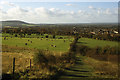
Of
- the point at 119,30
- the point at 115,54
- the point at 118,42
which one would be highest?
the point at 119,30

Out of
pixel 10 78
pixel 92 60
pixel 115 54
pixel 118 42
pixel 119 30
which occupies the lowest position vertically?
pixel 10 78

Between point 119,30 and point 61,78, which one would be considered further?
point 61,78

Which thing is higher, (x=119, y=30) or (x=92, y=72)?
(x=119, y=30)

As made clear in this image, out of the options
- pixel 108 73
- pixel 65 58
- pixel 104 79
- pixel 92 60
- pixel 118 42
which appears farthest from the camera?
pixel 65 58

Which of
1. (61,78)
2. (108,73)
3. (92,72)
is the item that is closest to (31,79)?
(61,78)

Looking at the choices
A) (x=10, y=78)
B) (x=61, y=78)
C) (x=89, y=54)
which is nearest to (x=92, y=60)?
(x=89, y=54)

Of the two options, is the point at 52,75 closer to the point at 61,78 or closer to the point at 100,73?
the point at 61,78

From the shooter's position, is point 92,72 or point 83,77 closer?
point 83,77

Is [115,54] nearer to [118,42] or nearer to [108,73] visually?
[118,42]

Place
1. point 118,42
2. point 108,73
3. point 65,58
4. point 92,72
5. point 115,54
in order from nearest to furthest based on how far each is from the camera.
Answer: point 115,54 → point 118,42 → point 108,73 → point 92,72 → point 65,58
